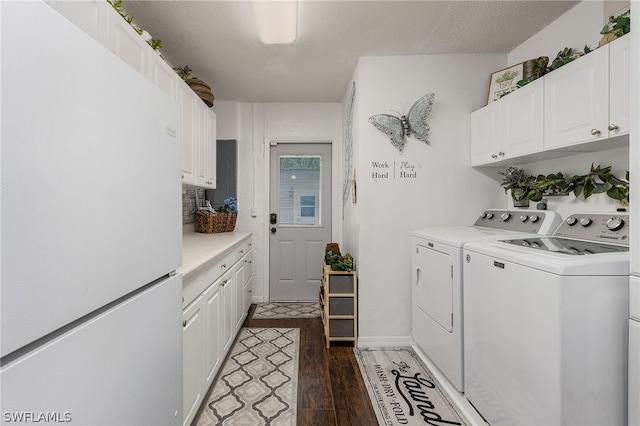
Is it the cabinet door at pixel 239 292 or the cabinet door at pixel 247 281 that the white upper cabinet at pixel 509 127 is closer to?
the cabinet door at pixel 239 292

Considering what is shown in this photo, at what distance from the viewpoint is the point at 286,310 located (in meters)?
3.49

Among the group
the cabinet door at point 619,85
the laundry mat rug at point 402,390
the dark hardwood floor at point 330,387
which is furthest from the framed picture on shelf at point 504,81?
the dark hardwood floor at point 330,387

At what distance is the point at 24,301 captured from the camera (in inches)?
18.2

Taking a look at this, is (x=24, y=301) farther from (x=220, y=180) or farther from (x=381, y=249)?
(x=220, y=180)

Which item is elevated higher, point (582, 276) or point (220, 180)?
point (220, 180)

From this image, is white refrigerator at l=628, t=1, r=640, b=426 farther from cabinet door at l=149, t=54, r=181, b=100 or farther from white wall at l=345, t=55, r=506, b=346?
cabinet door at l=149, t=54, r=181, b=100

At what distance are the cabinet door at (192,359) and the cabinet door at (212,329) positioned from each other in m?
0.08

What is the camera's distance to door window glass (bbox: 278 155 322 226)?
3.82m

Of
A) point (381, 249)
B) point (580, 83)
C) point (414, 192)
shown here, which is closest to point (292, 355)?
point (381, 249)

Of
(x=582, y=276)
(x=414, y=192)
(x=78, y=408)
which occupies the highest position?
(x=414, y=192)

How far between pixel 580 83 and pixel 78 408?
236cm

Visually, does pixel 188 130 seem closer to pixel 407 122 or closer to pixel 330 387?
pixel 407 122

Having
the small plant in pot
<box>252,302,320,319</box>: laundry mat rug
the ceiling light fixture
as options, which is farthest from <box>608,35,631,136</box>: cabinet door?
<box>252,302,320,319</box>: laundry mat rug

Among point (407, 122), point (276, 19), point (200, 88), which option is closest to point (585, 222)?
point (407, 122)
